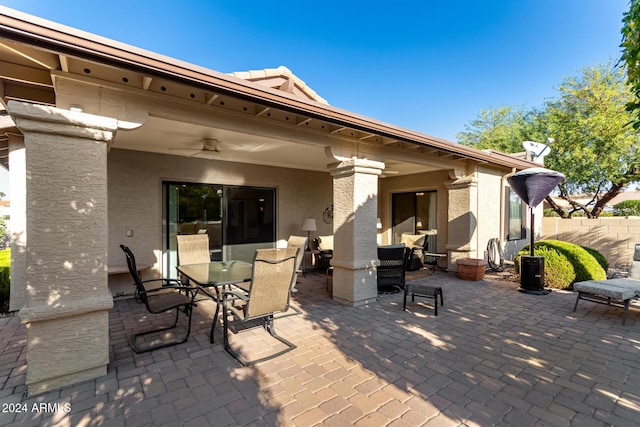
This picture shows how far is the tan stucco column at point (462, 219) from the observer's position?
7359 mm

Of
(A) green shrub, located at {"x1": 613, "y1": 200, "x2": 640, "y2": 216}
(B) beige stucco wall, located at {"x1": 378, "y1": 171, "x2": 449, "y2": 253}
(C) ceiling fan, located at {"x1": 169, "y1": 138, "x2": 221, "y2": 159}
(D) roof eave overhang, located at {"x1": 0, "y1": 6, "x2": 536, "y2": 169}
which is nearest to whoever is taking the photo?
(D) roof eave overhang, located at {"x1": 0, "y1": 6, "x2": 536, "y2": 169}

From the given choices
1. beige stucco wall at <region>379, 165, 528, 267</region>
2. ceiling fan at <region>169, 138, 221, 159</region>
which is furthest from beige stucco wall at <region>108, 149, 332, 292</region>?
beige stucco wall at <region>379, 165, 528, 267</region>

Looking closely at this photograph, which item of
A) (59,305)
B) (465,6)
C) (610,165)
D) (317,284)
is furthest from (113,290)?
(610,165)

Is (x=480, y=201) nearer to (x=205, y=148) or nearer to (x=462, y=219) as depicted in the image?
(x=462, y=219)

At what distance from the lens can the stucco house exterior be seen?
2559 mm

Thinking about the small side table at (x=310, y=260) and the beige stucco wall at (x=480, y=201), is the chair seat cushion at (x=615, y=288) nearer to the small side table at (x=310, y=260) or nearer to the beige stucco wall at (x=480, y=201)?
the beige stucco wall at (x=480, y=201)

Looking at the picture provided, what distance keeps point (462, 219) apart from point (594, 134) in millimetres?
7160

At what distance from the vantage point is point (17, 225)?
4676mm

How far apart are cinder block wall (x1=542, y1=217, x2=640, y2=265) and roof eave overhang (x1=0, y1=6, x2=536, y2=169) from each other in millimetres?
9859

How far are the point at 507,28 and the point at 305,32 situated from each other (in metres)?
7.45

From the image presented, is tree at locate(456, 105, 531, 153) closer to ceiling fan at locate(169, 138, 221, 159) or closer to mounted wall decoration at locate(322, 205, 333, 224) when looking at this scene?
mounted wall decoration at locate(322, 205, 333, 224)

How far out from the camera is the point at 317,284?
6.70m

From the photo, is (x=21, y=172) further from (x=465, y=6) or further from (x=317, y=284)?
(x=465, y=6)

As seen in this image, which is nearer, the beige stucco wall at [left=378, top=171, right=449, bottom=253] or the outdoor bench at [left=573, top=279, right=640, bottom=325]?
the outdoor bench at [left=573, top=279, right=640, bottom=325]
